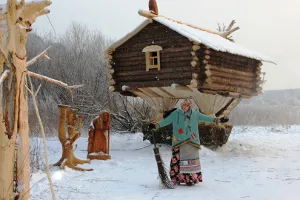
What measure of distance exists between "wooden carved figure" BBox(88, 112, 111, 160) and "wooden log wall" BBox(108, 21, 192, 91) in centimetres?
265

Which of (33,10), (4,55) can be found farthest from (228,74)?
(4,55)

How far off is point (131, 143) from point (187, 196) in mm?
9016

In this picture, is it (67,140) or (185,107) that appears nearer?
(185,107)

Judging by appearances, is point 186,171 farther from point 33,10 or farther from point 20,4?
point 20,4

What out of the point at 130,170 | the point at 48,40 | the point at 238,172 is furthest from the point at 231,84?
the point at 48,40

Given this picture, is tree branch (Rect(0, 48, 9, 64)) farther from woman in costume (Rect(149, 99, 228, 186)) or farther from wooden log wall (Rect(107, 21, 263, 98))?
Answer: wooden log wall (Rect(107, 21, 263, 98))

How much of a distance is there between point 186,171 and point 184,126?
33.0 inches

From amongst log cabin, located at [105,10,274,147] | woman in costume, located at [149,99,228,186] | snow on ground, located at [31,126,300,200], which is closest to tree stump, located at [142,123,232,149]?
snow on ground, located at [31,126,300,200]

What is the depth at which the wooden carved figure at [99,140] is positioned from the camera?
10.2 m

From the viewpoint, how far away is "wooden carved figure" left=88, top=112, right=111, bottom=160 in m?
10.2

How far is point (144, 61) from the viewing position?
41.6 feet

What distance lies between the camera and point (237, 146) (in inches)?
556

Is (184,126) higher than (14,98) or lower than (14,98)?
lower

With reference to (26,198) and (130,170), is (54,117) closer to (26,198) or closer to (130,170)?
(130,170)
